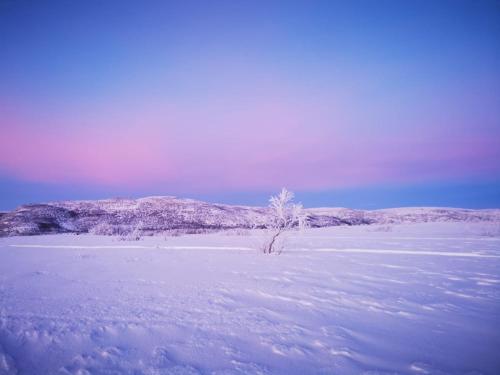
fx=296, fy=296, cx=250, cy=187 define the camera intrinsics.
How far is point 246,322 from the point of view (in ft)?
11.5

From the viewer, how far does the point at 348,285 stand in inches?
215

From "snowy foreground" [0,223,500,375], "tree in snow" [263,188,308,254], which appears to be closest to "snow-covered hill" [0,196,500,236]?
"tree in snow" [263,188,308,254]

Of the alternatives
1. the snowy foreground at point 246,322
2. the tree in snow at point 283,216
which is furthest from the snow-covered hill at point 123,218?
the snowy foreground at point 246,322

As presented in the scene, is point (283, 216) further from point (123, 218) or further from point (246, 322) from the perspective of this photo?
point (123, 218)

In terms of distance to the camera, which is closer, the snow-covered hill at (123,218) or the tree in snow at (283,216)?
the tree in snow at (283,216)

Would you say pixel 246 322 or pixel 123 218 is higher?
pixel 123 218

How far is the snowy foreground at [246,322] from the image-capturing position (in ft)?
8.52

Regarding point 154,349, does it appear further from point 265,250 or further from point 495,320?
point 265,250

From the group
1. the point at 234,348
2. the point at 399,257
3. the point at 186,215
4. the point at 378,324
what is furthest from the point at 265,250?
the point at 186,215

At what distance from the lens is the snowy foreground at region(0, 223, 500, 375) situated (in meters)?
2.60

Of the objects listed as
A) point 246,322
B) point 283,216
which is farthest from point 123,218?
point 246,322

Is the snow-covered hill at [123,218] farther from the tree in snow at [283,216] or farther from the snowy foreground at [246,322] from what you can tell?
the snowy foreground at [246,322]

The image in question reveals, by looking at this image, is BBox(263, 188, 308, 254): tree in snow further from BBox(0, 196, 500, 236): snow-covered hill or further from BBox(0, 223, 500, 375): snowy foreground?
BBox(0, 196, 500, 236): snow-covered hill

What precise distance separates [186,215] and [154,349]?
3548 centimetres
